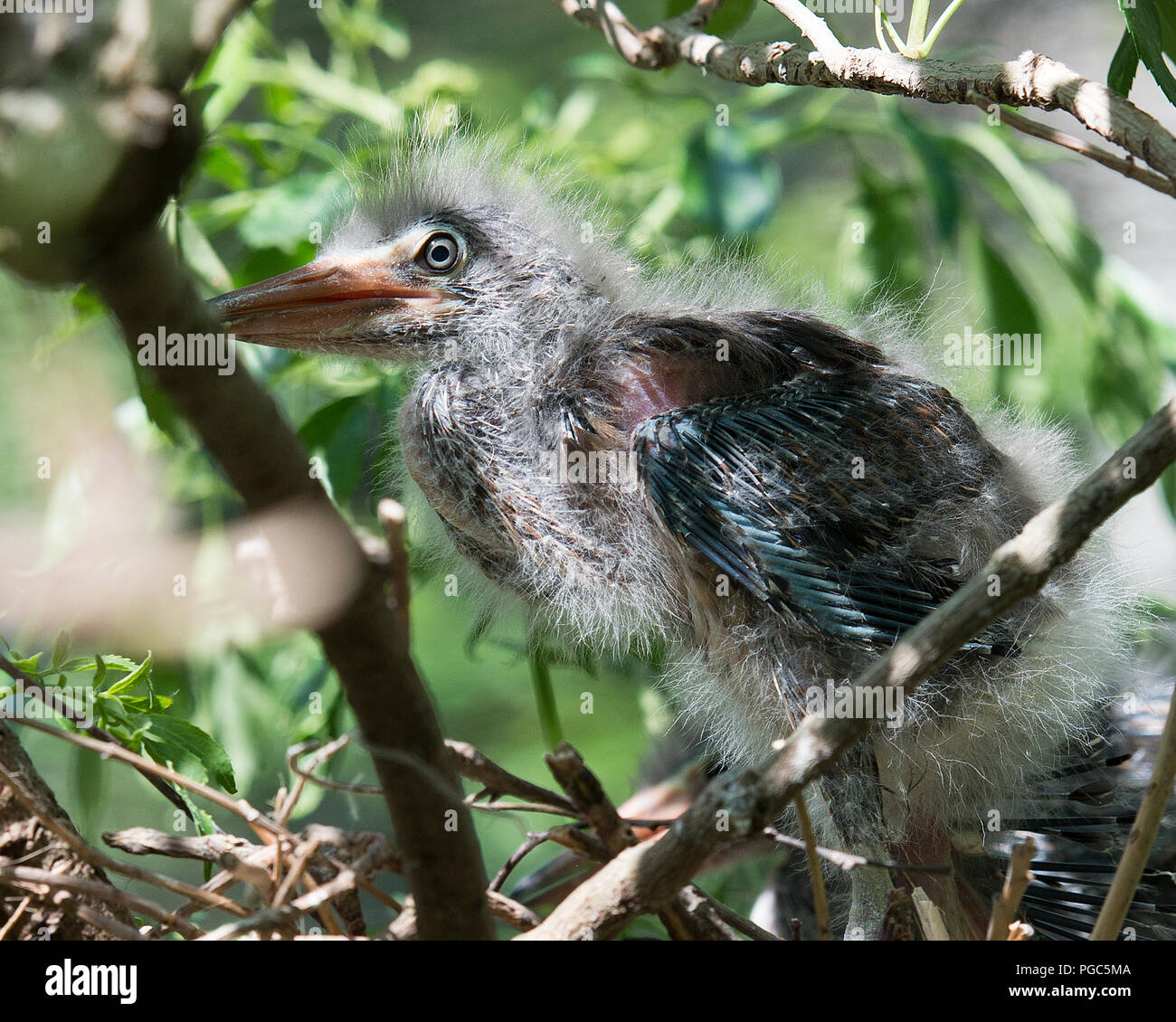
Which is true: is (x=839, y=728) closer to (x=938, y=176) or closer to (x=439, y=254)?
(x=439, y=254)

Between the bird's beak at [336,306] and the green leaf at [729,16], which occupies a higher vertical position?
the green leaf at [729,16]

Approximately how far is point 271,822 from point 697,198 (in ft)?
2.85

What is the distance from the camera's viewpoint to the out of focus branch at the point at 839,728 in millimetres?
583

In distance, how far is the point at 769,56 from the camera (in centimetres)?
83

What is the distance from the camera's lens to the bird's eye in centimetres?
118

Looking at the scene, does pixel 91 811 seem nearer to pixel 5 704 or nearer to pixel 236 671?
pixel 5 704

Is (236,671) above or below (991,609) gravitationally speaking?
below

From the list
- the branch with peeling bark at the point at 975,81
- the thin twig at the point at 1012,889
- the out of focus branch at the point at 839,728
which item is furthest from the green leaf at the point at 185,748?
the branch with peeling bark at the point at 975,81

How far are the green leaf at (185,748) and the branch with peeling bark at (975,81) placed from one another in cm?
66

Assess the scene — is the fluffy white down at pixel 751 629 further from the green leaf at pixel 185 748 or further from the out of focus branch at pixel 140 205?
the out of focus branch at pixel 140 205

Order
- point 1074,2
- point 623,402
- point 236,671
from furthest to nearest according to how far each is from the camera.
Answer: point 1074,2, point 236,671, point 623,402

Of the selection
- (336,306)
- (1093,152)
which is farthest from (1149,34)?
(336,306)

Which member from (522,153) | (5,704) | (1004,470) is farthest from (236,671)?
(1004,470)

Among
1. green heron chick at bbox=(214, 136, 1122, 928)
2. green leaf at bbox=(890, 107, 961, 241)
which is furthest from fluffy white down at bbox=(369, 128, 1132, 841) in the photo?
green leaf at bbox=(890, 107, 961, 241)
